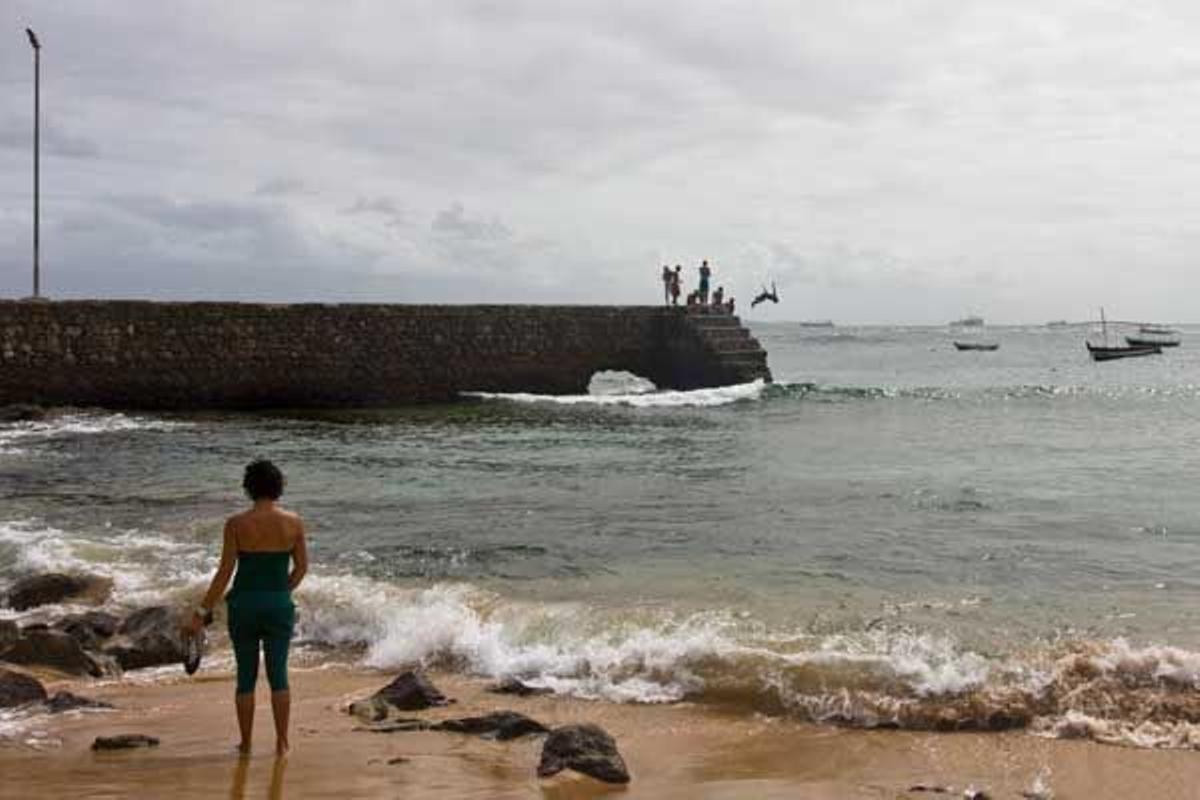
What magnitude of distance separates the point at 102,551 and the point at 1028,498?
1065 centimetres

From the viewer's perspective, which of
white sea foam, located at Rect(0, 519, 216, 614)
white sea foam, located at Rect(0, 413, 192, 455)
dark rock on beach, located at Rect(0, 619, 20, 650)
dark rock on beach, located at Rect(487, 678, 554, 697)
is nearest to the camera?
dark rock on beach, located at Rect(487, 678, 554, 697)

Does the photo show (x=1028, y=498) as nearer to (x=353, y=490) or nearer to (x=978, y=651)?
(x=978, y=651)

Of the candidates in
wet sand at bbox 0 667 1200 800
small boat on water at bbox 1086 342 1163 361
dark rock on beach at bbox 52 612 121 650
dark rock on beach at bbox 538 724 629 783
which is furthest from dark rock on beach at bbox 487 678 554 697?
small boat on water at bbox 1086 342 1163 361

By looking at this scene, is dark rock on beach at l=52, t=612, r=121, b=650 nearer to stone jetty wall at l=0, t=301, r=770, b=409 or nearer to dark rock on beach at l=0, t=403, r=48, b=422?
dark rock on beach at l=0, t=403, r=48, b=422

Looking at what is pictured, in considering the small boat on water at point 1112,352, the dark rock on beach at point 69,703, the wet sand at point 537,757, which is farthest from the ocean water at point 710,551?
the small boat on water at point 1112,352

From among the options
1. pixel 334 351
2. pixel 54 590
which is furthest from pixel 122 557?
pixel 334 351

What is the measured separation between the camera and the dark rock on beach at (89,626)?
324 inches

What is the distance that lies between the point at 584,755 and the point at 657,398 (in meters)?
24.8

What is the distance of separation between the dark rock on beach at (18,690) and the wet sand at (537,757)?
292 mm

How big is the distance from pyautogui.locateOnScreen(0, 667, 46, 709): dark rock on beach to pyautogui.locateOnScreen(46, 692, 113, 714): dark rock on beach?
0.08 metres

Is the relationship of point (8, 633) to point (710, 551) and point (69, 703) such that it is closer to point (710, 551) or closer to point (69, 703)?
point (69, 703)

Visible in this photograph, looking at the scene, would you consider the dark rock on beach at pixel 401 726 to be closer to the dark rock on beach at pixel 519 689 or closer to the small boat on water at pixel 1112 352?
the dark rock on beach at pixel 519 689

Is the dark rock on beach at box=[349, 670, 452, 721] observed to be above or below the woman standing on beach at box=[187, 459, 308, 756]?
below

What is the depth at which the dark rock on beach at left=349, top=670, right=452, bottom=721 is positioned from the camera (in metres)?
6.68
